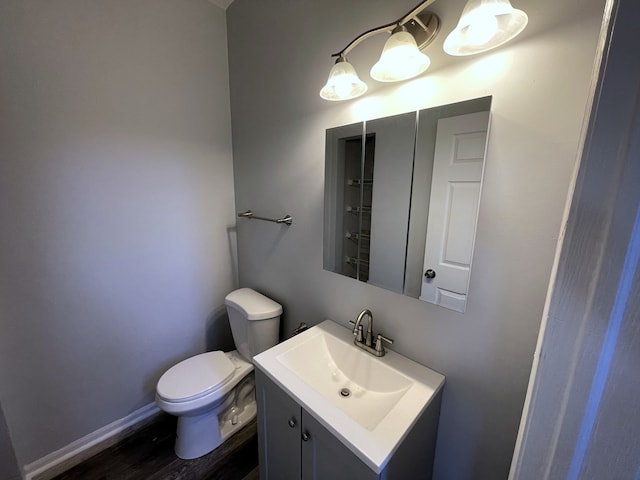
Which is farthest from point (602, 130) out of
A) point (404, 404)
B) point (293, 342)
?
point (293, 342)

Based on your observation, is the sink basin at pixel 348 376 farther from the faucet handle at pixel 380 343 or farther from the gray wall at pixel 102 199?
the gray wall at pixel 102 199

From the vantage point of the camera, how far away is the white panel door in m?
0.82

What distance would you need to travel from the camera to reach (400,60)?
826 mm

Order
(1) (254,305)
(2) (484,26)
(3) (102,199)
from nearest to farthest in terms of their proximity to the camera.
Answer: (2) (484,26)
(3) (102,199)
(1) (254,305)

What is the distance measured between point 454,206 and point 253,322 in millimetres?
1212

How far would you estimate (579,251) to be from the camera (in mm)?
299

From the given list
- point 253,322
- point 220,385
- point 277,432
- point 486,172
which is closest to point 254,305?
point 253,322

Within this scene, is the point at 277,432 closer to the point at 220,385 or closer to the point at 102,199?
the point at 220,385

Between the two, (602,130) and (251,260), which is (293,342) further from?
(602,130)

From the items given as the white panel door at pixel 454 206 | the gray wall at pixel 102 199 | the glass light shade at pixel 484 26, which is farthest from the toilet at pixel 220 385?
the glass light shade at pixel 484 26

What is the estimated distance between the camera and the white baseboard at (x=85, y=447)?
4.39 ft

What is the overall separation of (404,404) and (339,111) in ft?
3.87

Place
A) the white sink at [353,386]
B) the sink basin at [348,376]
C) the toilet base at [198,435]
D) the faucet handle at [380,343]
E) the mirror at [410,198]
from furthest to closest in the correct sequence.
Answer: the toilet base at [198,435] < the faucet handle at [380,343] < the sink basin at [348,376] < the mirror at [410,198] < the white sink at [353,386]

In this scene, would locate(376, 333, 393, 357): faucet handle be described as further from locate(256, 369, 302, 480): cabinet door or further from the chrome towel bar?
the chrome towel bar
